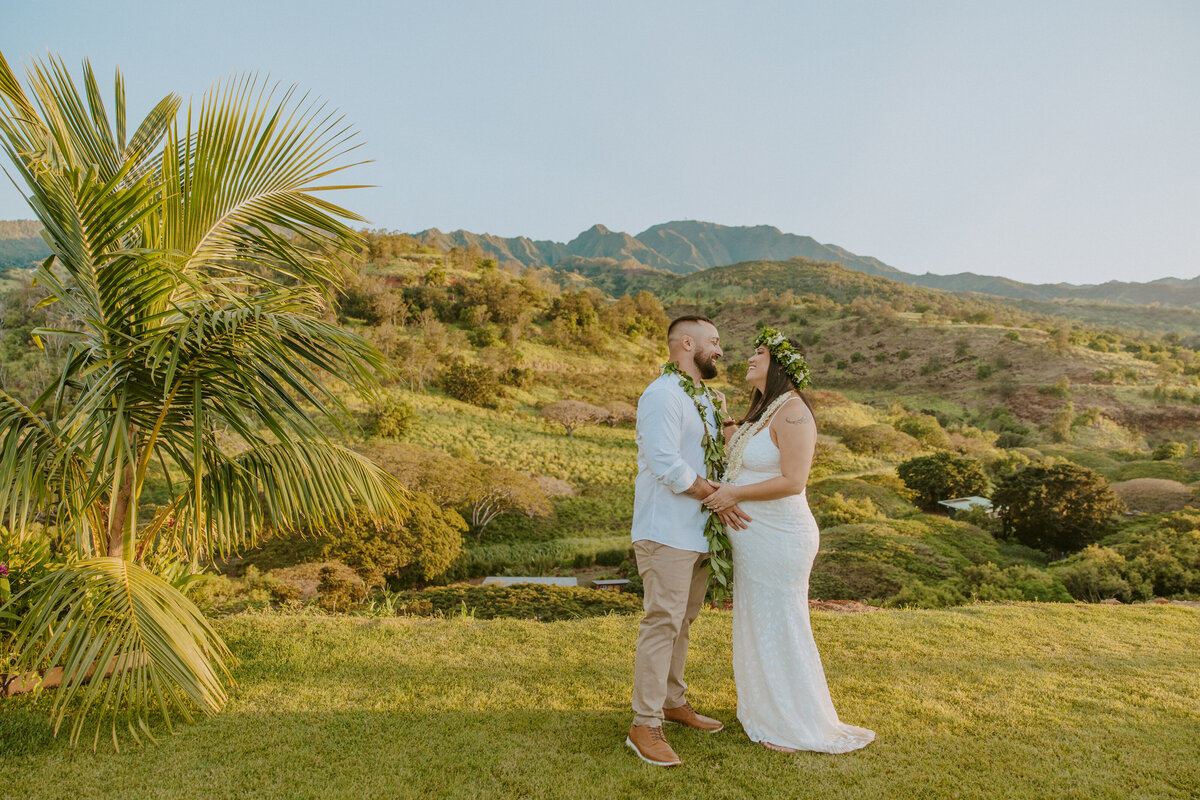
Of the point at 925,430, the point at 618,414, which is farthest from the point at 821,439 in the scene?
the point at 618,414

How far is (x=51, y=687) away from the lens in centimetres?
367

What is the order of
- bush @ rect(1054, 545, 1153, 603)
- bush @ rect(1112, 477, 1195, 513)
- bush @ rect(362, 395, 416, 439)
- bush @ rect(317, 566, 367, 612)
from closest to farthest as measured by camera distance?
1. bush @ rect(1054, 545, 1153, 603)
2. bush @ rect(317, 566, 367, 612)
3. bush @ rect(1112, 477, 1195, 513)
4. bush @ rect(362, 395, 416, 439)

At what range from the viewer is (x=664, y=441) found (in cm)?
295

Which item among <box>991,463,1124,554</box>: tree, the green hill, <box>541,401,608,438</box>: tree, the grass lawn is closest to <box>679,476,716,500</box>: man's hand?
the grass lawn

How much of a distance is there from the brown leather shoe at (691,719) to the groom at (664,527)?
0.36 metres

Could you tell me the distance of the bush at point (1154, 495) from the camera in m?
14.1

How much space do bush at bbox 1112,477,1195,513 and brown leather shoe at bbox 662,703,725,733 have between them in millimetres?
14838

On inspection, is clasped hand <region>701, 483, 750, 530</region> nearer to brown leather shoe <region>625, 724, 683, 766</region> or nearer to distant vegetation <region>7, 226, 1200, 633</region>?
brown leather shoe <region>625, 724, 683, 766</region>

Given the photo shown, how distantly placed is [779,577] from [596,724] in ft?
4.25

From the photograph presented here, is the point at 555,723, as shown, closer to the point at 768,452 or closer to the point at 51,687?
the point at 768,452

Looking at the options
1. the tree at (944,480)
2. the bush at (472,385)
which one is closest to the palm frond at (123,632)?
the tree at (944,480)

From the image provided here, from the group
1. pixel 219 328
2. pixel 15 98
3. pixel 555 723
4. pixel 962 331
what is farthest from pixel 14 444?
pixel 962 331

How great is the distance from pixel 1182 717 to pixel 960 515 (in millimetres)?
12541

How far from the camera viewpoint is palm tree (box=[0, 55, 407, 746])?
9.74 ft
